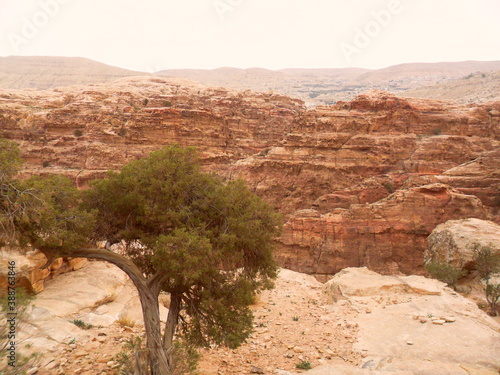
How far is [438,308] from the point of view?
38.8 feet

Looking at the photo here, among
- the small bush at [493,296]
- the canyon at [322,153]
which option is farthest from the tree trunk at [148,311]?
the canyon at [322,153]

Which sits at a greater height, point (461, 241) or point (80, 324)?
point (80, 324)

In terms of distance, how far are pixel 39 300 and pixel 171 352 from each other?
5.63 meters

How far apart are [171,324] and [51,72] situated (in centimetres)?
17652

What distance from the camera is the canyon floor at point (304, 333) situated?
7.56 metres

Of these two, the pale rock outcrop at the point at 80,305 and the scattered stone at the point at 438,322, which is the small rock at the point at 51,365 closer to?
the pale rock outcrop at the point at 80,305

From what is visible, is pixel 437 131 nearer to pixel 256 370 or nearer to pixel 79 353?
pixel 256 370

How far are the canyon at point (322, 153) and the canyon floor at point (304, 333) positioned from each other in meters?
14.3

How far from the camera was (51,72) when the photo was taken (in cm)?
14538

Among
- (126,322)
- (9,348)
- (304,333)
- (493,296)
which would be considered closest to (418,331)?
(304,333)

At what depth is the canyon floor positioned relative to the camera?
24.8 feet

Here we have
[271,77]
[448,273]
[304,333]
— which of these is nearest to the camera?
[304,333]

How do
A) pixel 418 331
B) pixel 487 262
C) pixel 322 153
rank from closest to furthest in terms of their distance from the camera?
pixel 418 331 → pixel 487 262 → pixel 322 153

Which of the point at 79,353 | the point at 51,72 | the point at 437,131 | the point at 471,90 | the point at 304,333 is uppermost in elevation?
the point at 51,72
